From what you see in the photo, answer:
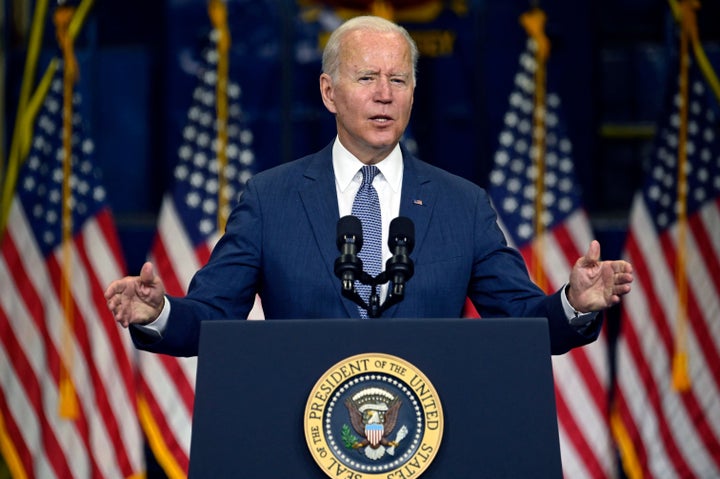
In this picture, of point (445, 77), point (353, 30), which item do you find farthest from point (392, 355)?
point (445, 77)

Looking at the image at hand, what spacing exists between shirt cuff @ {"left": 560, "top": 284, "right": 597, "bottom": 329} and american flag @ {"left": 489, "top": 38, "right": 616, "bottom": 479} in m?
3.12

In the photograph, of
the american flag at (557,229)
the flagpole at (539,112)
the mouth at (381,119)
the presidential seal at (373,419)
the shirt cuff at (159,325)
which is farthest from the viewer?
the flagpole at (539,112)

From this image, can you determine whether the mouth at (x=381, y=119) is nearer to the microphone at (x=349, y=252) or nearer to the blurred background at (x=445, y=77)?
the microphone at (x=349, y=252)

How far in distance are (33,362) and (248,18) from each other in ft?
6.63

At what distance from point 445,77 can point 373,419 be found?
Answer: 4166 millimetres

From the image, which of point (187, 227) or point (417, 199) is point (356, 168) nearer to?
point (417, 199)

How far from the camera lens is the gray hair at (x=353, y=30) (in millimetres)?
2514

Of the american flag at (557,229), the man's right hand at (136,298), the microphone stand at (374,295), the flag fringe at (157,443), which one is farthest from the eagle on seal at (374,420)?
the flag fringe at (157,443)

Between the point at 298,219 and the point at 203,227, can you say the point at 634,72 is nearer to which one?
the point at 203,227

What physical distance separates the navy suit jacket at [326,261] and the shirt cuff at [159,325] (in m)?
0.03

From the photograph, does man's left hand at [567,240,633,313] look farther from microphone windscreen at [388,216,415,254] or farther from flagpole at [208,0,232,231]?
flagpole at [208,0,232,231]

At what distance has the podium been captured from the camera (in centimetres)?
189

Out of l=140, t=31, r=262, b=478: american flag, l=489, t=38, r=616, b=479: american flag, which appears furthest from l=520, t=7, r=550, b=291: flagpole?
l=140, t=31, r=262, b=478: american flag

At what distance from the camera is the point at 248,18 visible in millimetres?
5887
